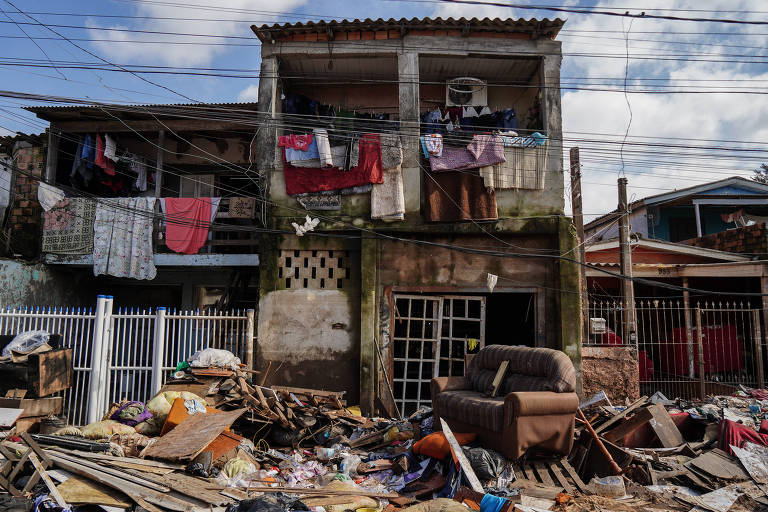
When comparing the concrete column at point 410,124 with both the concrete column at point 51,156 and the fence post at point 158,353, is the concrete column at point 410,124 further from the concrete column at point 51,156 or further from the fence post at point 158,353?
the concrete column at point 51,156

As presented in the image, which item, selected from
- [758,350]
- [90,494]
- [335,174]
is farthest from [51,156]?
[758,350]

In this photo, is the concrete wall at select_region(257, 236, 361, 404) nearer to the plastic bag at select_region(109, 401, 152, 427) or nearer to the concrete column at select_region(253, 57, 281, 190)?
the concrete column at select_region(253, 57, 281, 190)

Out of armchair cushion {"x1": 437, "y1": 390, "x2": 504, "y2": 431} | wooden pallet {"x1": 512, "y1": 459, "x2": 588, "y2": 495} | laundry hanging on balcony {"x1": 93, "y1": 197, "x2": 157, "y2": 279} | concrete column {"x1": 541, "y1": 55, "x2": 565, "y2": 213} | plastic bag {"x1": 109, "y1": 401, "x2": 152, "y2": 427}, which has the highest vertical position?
concrete column {"x1": 541, "y1": 55, "x2": 565, "y2": 213}

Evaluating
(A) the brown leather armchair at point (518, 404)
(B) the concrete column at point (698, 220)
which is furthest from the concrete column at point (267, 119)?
(B) the concrete column at point (698, 220)

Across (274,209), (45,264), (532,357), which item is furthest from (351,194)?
(45,264)

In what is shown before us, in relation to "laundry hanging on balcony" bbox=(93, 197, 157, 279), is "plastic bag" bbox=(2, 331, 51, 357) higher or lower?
lower

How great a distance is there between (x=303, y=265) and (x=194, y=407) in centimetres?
342

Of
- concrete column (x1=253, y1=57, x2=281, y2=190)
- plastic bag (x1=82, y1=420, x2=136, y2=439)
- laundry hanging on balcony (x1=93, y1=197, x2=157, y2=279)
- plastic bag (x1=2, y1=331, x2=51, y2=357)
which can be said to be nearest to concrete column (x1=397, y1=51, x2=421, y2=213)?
concrete column (x1=253, y1=57, x2=281, y2=190)

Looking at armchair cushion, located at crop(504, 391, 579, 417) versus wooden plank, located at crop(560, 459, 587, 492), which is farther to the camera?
armchair cushion, located at crop(504, 391, 579, 417)

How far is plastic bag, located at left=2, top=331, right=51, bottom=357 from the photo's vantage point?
7637 mm

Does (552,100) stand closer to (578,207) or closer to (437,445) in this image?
(578,207)

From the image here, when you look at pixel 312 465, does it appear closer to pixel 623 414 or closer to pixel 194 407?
pixel 194 407

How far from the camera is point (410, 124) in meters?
10.0

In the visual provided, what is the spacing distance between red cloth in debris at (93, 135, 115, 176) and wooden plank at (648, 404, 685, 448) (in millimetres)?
11588
